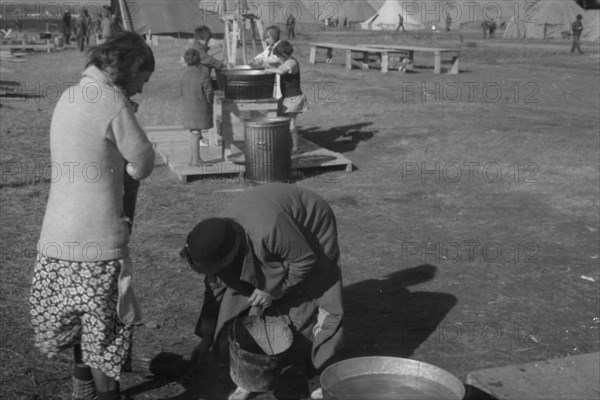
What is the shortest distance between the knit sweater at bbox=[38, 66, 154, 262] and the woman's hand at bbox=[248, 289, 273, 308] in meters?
0.83

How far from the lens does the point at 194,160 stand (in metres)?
10.3

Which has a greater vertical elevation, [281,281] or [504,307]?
[281,281]

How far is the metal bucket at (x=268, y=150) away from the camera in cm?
931

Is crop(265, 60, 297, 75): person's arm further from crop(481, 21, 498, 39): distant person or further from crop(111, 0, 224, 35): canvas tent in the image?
crop(481, 21, 498, 39): distant person

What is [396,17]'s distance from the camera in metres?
66.9

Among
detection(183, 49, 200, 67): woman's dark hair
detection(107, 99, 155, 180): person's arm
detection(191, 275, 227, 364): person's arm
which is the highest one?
detection(107, 99, 155, 180): person's arm

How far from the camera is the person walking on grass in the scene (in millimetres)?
3357

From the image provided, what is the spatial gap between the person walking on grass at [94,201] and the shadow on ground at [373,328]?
41.8 inches

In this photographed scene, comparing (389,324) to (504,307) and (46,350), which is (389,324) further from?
(46,350)

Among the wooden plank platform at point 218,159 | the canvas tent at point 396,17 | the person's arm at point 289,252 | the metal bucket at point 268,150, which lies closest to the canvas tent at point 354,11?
the canvas tent at point 396,17

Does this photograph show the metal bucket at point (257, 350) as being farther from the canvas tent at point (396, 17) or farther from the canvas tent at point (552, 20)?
the canvas tent at point (396, 17)

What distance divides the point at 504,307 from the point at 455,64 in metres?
20.8

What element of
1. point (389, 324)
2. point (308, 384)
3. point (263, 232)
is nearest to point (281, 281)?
point (263, 232)

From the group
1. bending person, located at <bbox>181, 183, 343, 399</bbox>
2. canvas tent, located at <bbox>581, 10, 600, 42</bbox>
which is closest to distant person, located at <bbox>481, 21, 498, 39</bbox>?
canvas tent, located at <bbox>581, 10, 600, 42</bbox>
